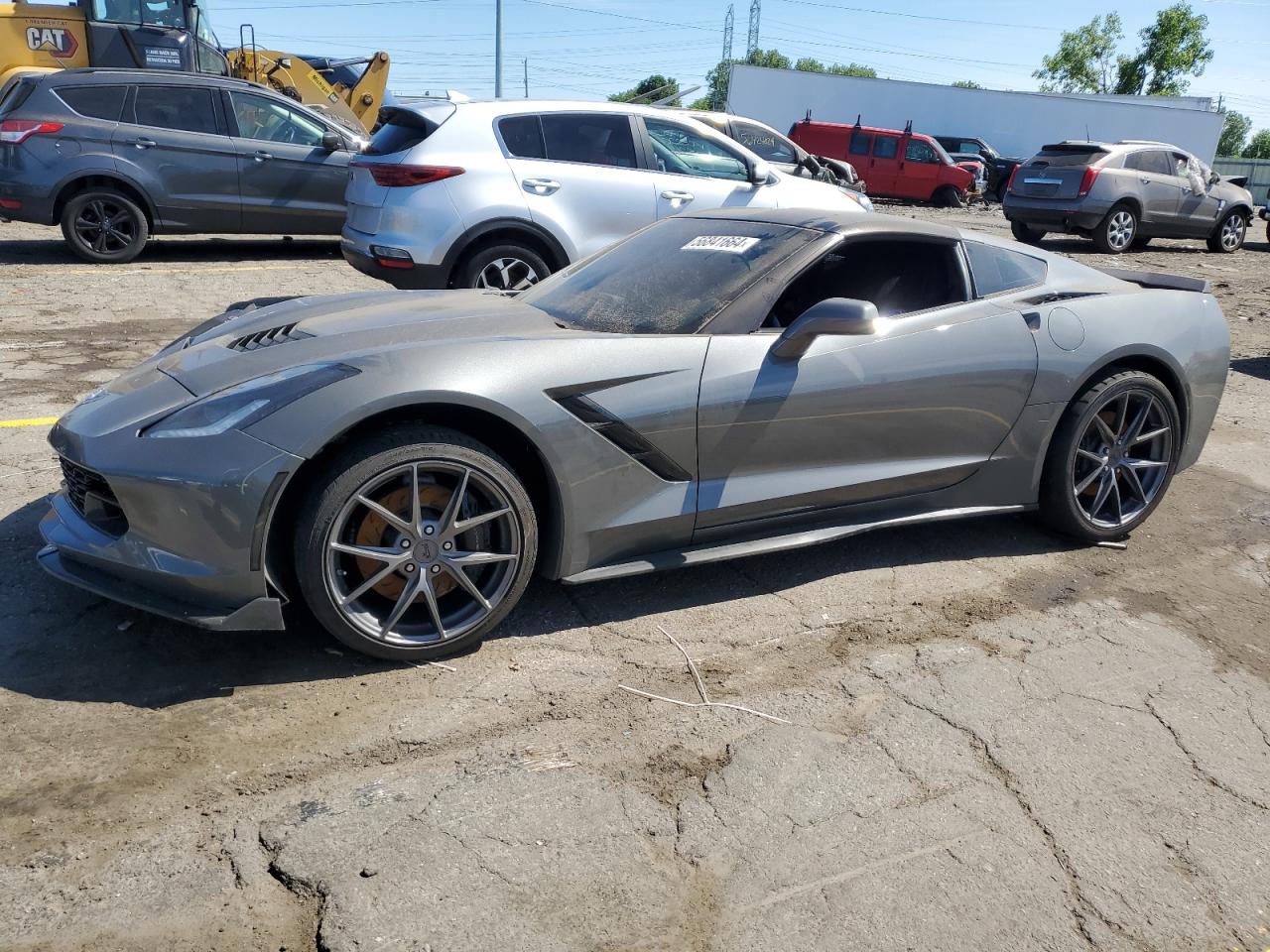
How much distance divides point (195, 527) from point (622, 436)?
1.30m

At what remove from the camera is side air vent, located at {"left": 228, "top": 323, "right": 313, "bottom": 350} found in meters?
3.57

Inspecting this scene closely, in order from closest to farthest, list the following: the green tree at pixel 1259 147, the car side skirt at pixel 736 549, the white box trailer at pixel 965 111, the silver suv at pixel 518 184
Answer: the car side skirt at pixel 736 549 → the silver suv at pixel 518 184 → the white box trailer at pixel 965 111 → the green tree at pixel 1259 147

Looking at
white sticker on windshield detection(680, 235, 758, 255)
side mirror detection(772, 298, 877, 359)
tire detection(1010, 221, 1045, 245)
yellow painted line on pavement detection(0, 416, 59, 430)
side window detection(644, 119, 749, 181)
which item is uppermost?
side window detection(644, 119, 749, 181)

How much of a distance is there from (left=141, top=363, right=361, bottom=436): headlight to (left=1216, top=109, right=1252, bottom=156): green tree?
362 feet

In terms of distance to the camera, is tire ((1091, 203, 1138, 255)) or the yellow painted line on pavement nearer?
the yellow painted line on pavement

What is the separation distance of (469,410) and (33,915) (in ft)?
5.63

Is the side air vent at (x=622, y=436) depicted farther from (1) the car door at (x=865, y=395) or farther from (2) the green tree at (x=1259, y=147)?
(2) the green tree at (x=1259, y=147)

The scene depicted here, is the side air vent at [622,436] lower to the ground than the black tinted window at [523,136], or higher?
lower

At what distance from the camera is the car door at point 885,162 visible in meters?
26.6

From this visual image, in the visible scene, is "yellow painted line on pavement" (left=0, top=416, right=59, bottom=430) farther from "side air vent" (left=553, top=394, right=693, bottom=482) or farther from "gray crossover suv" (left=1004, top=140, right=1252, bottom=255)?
"gray crossover suv" (left=1004, top=140, right=1252, bottom=255)

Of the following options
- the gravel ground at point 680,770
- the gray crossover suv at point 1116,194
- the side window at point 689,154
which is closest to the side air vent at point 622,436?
the gravel ground at point 680,770

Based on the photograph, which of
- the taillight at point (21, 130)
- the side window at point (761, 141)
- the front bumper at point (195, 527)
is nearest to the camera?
the front bumper at point (195, 527)

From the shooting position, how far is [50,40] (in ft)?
49.5

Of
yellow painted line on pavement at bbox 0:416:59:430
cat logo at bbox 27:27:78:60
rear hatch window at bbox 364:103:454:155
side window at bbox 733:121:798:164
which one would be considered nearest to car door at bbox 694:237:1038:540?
yellow painted line on pavement at bbox 0:416:59:430
